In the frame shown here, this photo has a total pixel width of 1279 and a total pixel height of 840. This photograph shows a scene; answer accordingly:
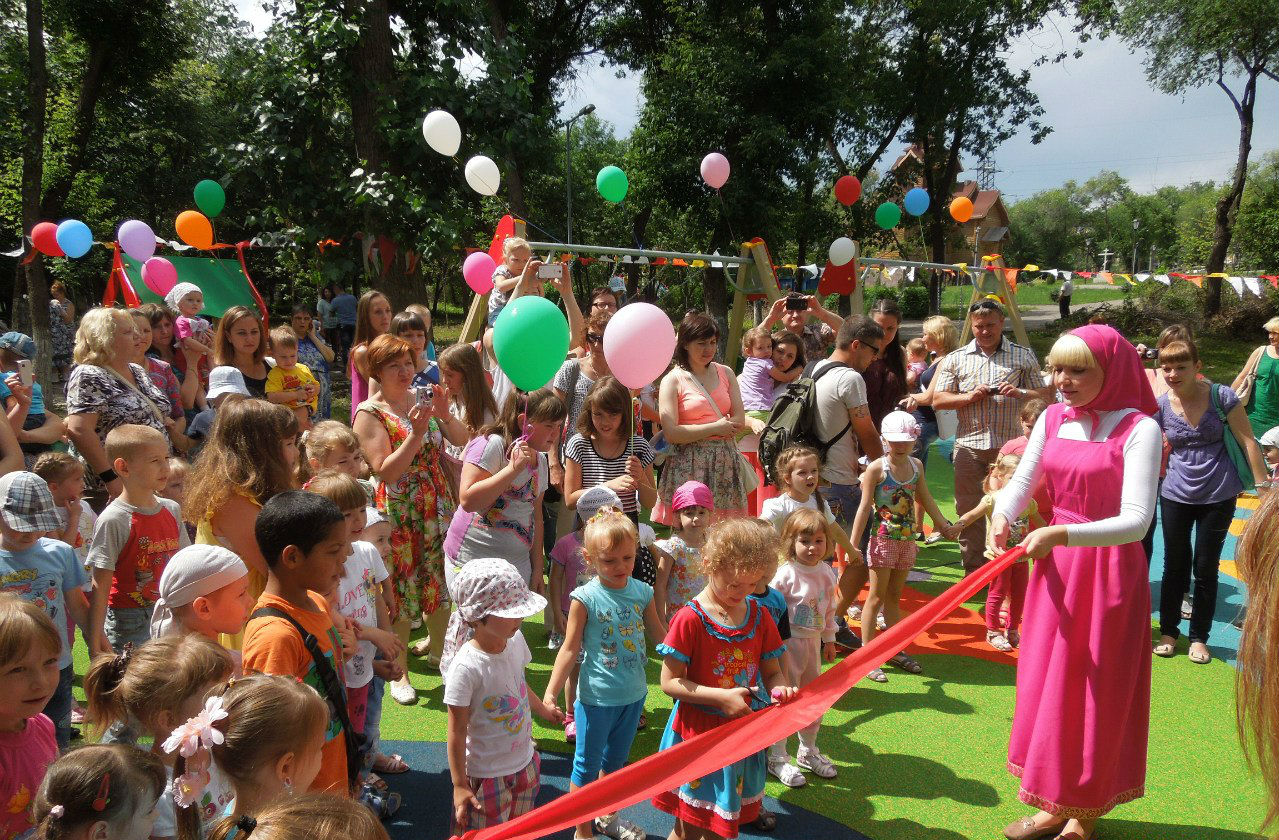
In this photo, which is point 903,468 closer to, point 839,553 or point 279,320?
point 839,553

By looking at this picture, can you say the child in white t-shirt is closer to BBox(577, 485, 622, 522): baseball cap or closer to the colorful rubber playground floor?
the colorful rubber playground floor

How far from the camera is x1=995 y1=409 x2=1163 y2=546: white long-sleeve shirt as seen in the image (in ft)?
9.83

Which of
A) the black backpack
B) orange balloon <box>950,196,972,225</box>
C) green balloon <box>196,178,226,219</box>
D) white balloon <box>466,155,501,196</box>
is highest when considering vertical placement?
orange balloon <box>950,196,972,225</box>

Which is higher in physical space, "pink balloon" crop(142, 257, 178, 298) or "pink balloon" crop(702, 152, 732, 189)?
"pink balloon" crop(702, 152, 732, 189)

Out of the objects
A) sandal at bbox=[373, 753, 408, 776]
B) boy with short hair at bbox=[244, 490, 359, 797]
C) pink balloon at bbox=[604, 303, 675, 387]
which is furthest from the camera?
pink balloon at bbox=[604, 303, 675, 387]

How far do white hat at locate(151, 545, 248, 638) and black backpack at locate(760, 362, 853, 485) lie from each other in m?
3.23

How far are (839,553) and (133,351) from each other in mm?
4455

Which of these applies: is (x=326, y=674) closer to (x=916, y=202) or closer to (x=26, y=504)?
(x=26, y=504)

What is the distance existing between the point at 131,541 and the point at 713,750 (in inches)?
105

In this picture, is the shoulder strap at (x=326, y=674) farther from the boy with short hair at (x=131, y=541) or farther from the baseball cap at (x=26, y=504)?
the boy with short hair at (x=131, y=541)

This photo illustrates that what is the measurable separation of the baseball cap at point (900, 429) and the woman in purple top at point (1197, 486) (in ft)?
5.84

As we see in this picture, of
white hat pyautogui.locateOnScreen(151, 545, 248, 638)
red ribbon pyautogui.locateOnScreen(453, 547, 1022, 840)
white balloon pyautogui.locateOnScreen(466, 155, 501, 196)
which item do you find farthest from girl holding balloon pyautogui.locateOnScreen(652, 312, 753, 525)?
white balloon pyautogui.locateOnScreen(466, 155, 501, 196)

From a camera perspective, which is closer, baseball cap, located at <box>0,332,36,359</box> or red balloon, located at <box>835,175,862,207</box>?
baseball cap, located at <box>0,332,36,359</box>

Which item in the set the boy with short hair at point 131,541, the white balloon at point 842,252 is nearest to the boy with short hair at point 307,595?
the boy with short hair at point 131,541
